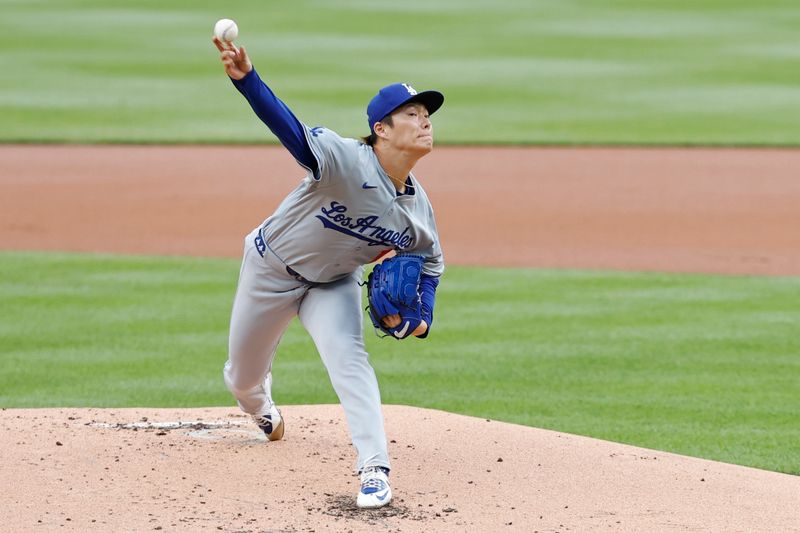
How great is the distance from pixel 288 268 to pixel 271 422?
856 millimetres

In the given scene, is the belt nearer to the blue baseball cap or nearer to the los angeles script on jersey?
the los angeles script on jersey

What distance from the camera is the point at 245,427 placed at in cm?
609

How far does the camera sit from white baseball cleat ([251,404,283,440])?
5676mm

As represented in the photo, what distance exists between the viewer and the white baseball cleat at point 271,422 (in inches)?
223

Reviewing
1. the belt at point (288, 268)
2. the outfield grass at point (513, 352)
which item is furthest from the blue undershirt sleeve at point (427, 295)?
the outfield grass at point (513, 352)

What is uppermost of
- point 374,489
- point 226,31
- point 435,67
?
point 226,31

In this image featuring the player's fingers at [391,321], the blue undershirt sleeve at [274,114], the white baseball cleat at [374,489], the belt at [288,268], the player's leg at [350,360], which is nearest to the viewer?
the blue undershirt sleeve at [274,114]

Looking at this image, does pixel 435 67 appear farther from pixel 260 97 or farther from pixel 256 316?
pixel 260 97

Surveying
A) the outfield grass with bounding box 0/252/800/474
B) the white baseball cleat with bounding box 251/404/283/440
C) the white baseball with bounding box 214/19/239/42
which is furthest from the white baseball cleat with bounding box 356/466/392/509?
the outfield grass with bounding box 0/252/800/474

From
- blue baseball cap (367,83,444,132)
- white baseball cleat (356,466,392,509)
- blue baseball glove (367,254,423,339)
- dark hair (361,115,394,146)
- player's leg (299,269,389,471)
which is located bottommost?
white baseball cleat (356,466,392,509)

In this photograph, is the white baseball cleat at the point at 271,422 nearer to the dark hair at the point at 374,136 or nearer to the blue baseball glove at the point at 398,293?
the blue baseball glove at the point at 398,293

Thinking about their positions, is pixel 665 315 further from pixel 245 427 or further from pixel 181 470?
pixel 181 470

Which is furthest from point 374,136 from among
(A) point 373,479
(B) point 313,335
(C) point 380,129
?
(A) point 373,479

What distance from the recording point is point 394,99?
4930mm
